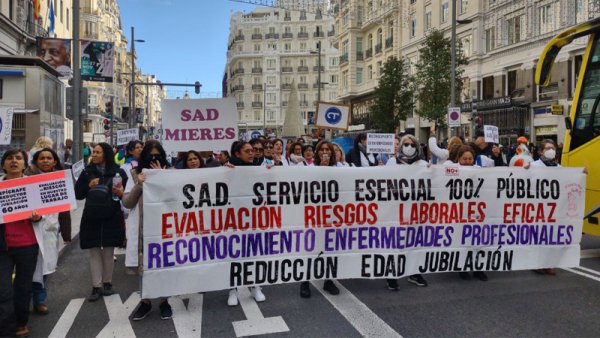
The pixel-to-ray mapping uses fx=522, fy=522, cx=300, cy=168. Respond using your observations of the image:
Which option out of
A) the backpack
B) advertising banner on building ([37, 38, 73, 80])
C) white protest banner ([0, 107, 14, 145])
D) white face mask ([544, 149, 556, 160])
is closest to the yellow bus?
white face mask ([544, 149, 556, 160])

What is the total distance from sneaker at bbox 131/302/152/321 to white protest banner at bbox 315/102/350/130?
9104mm

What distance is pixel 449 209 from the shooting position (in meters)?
6.19

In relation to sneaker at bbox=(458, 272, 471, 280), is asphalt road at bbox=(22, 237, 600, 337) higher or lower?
lower

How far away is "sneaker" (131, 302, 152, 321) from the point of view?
17.1 ft

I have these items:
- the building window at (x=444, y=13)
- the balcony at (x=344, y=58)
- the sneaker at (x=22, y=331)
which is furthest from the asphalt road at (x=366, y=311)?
the balcony at (x=344, y=58)

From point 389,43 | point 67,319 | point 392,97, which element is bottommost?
point 67,319

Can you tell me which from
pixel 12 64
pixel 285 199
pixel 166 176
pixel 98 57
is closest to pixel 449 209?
pixel 285 199

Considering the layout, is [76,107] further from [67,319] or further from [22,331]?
[22,331]

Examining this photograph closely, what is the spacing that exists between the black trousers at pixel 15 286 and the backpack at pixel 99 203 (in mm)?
944

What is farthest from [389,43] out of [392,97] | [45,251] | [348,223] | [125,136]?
[45,251]

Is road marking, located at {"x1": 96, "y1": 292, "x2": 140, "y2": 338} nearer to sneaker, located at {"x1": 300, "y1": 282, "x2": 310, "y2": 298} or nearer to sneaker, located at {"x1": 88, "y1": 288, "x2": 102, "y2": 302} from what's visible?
sneaker, located at {"x1": 88, "y1": 288, "x2": 102, "y2": 302}

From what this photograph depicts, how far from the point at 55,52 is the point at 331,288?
14440mm

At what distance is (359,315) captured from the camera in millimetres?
5238

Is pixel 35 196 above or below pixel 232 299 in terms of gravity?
above
